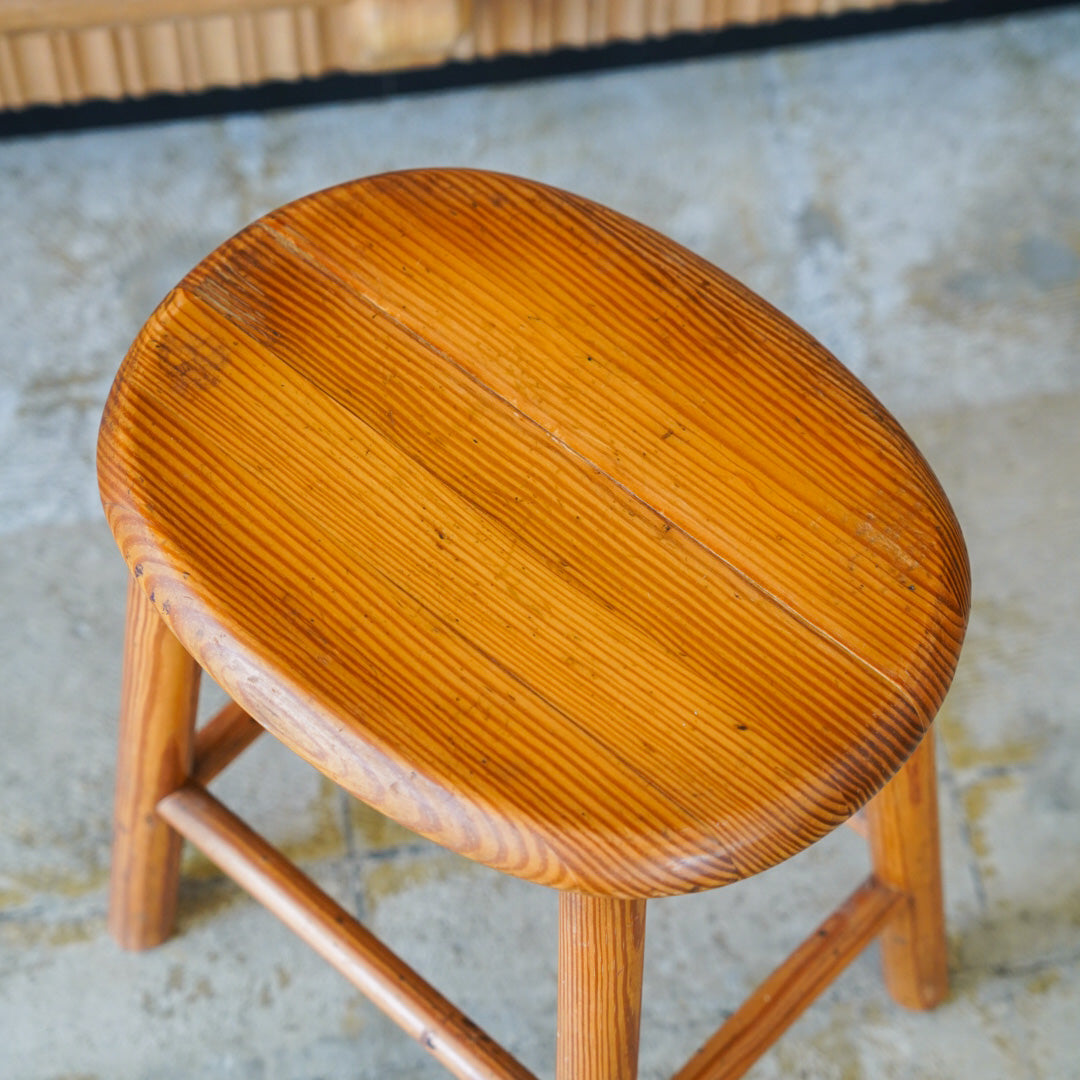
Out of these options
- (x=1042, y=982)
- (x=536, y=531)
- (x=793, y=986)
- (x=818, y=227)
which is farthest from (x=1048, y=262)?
(x=536, y=531)

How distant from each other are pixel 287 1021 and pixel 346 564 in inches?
27.9

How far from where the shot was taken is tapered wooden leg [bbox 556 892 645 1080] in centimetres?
80

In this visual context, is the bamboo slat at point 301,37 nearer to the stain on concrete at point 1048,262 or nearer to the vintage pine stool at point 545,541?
the stain on concrete at point 1048,262

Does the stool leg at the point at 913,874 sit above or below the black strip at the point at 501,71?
below

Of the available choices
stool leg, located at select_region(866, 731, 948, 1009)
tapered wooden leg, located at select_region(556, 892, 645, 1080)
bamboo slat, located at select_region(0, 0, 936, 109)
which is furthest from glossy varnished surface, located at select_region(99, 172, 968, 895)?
bamboo slat, located at select_region(0, 0, 936, 109)

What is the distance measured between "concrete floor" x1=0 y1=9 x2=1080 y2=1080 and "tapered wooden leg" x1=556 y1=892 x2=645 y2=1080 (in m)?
0.42

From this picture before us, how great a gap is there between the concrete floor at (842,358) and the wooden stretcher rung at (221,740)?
0.85ft

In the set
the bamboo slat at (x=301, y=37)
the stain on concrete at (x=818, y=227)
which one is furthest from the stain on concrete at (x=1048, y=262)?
the bamboo slat at (x=301, y=37)

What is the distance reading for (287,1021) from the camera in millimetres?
1268

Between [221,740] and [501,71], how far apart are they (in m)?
1.17

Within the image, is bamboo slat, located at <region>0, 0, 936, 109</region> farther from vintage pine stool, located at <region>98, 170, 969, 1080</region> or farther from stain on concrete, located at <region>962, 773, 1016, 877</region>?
stain on concrete, located at <region>962, 773, 1016, 877</region>

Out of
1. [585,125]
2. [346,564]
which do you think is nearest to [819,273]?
[585,125]

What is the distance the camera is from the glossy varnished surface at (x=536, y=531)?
688 millimetres

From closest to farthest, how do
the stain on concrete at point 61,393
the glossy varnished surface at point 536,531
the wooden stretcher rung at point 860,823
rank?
the glossy varnished surface at point 536,531 < the wooden stretcher rung at point 860,823 < the stain on concrete at point 61,393
